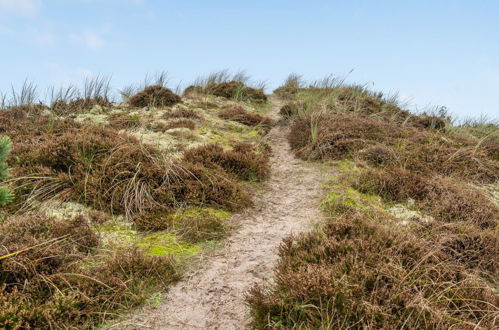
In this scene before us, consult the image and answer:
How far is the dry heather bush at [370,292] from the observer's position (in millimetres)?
2963

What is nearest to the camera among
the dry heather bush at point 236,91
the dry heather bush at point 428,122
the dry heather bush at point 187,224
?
the dry heather bush at point 187,224

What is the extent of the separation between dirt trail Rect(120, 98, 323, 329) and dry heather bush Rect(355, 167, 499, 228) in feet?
3.83

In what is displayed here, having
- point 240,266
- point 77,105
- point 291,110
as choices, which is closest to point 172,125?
point 77,105

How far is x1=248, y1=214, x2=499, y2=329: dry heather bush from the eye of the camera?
2.96 m

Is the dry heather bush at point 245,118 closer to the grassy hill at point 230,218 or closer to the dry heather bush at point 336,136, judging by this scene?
the grassy hill at point 230,218

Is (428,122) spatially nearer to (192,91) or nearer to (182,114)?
(182,114)

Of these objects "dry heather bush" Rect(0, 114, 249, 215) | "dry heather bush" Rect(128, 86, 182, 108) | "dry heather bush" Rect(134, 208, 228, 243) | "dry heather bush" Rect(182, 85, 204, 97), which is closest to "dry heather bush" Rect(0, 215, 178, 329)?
"dry heather bush" Rect(134, 208, 228, 243)

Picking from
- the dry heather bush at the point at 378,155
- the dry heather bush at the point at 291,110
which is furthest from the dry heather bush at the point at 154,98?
the dry heather bush at the point at 378,155

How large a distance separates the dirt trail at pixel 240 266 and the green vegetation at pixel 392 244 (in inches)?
10.9

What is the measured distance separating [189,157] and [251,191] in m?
1.49

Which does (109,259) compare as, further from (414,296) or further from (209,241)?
(414,296)

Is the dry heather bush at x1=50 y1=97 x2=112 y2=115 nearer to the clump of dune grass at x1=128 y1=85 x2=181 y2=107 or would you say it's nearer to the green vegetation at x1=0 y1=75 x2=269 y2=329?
the green vegetation at x1=0 y1=75 x2=269 y2=329

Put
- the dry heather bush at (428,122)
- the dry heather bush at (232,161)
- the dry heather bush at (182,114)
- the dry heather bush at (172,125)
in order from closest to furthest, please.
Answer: the dry heather bush at (232,161) < the dry heather bush at (172,125) < the dry heather bush at (182,114) < the dry heather bush at (428,122)

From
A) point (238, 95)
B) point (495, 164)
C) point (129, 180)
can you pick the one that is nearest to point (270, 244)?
point (129, 180)
